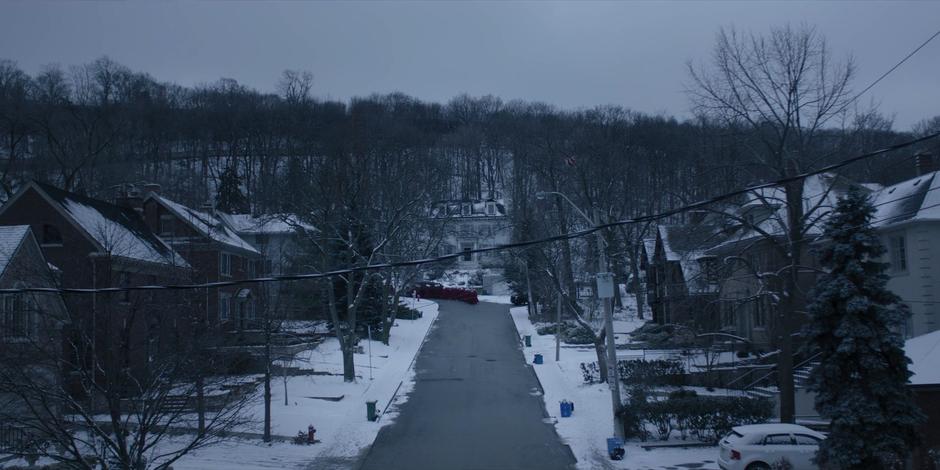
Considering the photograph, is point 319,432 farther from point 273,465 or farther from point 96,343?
point 96,343

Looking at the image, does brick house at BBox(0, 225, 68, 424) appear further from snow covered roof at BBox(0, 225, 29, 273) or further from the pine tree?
the pine tree

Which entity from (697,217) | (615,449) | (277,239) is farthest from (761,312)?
(277,239)

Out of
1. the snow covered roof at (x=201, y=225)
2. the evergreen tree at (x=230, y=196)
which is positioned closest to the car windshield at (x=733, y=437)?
the snow covered roof at (x=201, y=225)

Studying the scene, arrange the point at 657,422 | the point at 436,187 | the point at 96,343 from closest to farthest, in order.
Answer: the point at 96,343
the point at 657,422
the point at 436,187

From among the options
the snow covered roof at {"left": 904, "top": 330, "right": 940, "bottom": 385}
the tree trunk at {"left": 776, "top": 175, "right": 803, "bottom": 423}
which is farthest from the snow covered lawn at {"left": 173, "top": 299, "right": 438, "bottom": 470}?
the snow covered roof at {"left": 904, "top": 330, "right": 940, "bottom": 385}

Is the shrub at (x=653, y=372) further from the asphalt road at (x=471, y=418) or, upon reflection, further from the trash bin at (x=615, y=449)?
the trash bin at (x=615, y=449)

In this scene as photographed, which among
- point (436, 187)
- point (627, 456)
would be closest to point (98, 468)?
point (627, 456)
